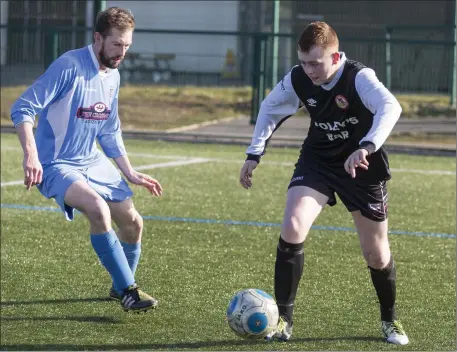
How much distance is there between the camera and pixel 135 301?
18.7 feet

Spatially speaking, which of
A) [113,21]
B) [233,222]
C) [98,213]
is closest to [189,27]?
[233,222]

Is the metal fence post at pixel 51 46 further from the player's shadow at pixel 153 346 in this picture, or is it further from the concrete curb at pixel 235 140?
the player's shadow at pixel 153 346

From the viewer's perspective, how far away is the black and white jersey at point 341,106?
202 inches

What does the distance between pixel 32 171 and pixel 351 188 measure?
170 cm

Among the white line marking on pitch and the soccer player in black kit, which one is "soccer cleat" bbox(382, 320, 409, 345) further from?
the white line marking on pitch

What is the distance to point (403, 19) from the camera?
19688 mm

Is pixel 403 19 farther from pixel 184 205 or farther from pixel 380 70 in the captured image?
pixel 184 205

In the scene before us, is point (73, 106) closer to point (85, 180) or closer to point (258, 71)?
point (85, 180)

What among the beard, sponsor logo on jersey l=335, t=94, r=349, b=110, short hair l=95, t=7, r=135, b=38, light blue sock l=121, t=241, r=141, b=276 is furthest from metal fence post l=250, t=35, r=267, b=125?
sponsor logo on jersey l=335, t=94, r=349, b=110

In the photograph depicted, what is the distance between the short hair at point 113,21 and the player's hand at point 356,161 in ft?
5.22

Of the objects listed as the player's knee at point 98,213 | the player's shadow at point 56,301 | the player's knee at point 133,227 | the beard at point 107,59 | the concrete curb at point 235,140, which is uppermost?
the beard at point 107,59

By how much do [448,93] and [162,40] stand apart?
207 inches

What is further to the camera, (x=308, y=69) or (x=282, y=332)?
(x=282, y=332)

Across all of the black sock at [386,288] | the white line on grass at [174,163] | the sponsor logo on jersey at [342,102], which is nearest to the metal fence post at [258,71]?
the white line on grass at [174,163]
